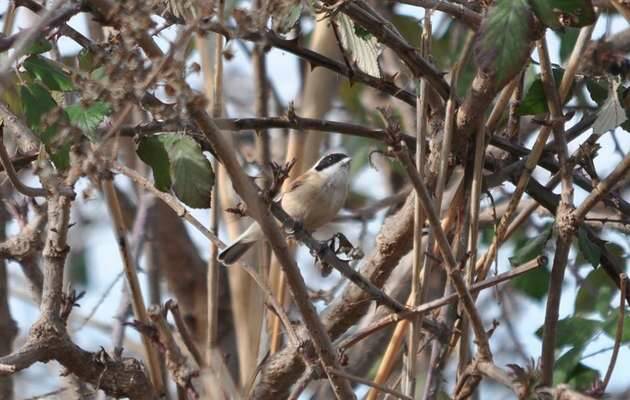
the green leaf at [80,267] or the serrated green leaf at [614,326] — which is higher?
the green leaf at [80,267]

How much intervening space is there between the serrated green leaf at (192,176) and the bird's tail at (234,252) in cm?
77

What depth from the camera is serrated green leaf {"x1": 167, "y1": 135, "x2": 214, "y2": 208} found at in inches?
86.0

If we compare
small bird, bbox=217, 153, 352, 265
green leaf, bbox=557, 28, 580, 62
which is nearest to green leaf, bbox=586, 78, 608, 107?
green leaf, bbox=557, 28, 580, 62

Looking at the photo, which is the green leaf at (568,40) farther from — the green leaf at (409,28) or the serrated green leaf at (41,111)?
the green leaf at (409,28)

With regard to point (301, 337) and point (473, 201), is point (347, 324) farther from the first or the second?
point (473, 201)

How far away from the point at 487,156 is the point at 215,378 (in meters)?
0.94

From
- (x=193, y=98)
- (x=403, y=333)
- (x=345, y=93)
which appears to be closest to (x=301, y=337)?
(x=403, y=333)

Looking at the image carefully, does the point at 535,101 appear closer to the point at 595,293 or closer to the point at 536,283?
the point at 536,283

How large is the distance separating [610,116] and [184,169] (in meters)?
0.90

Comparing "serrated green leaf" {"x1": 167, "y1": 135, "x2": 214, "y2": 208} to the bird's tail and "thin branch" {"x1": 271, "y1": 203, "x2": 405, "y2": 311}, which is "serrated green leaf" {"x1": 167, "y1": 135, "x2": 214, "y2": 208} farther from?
the bird's tail

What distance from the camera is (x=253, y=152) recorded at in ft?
15.4

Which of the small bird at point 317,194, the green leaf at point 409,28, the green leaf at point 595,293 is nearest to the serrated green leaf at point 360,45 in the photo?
the green leaf at point 595,293

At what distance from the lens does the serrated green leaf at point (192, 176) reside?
2.18 meters

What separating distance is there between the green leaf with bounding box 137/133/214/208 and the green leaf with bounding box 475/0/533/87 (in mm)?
662
